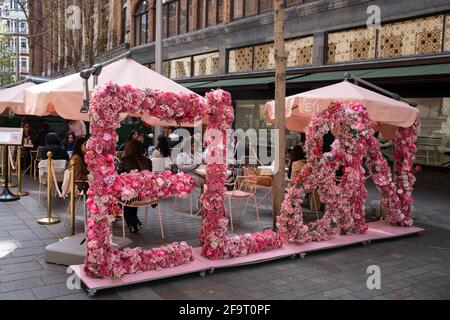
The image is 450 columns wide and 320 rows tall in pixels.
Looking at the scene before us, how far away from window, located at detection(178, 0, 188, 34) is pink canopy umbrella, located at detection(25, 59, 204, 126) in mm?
16141

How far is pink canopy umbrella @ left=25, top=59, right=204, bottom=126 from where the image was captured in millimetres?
A: 6152

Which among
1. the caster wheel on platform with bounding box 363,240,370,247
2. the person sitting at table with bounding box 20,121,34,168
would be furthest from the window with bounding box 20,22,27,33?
the caster wheel on platform with bounding box 363,240,370,247

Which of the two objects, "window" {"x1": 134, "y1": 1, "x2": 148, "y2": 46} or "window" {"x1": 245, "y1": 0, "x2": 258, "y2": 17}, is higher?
"window" {"x1": 134, "y1": 1, "x2": 148, "y2": 46}

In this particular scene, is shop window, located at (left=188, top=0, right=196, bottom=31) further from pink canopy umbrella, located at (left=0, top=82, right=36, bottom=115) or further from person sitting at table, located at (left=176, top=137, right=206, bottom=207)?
person sitting at table, located at (left=176, top=137, right=206, bottom=207)

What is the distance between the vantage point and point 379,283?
514 centimetres

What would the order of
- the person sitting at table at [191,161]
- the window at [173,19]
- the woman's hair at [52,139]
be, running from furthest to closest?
the window at [173,19], the woman's hair at [52,139], the person sitting at table at [191,161]

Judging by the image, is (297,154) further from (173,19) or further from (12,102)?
(173,19)

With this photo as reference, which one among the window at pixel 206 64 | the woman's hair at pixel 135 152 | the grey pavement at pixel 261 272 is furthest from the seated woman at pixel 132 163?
the window at pixel 206 64

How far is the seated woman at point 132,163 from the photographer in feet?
23.0

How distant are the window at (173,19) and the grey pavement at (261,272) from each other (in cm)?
1679

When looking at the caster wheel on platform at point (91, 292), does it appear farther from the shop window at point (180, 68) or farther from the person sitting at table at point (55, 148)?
the shop window at point (180, 68)

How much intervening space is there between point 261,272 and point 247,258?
0.29 m
